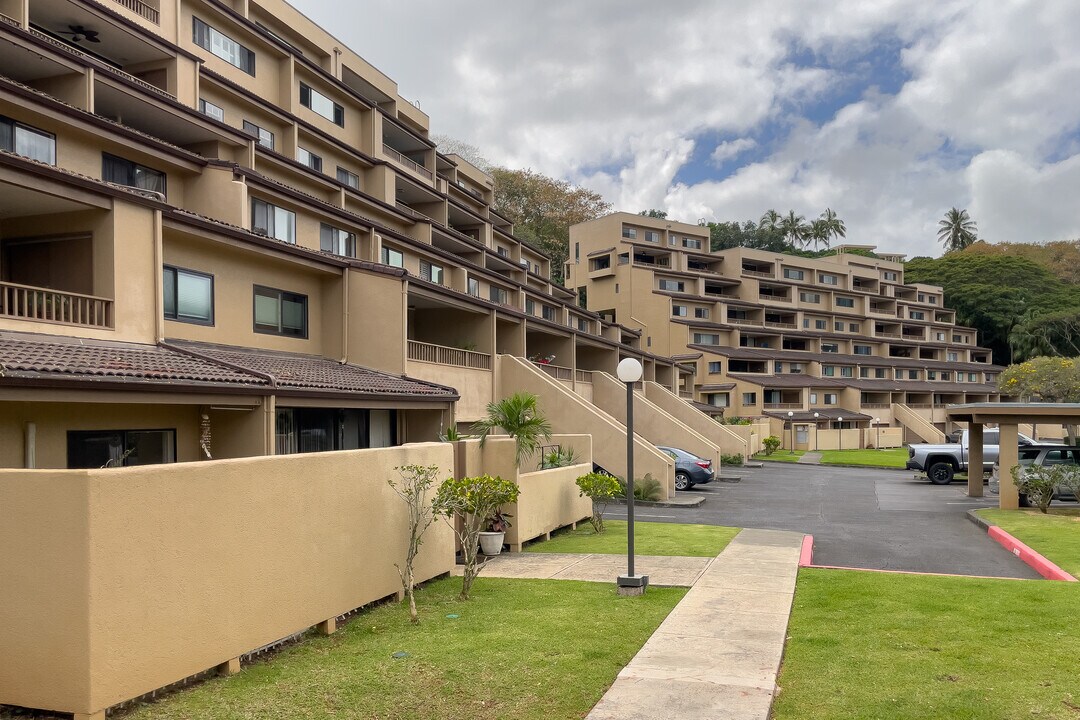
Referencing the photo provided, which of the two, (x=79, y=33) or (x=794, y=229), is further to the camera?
(x=794, y=229)

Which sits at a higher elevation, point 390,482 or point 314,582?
point 390,482

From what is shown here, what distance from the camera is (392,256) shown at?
31266 mm

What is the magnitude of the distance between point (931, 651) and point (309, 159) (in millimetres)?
32060

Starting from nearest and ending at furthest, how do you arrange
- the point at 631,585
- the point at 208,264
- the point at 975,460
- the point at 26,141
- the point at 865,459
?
1. the point at 631,585
2. the point at 26,141
3. the point at 208,264
4. the point at 975,460
5. the point at 865,459

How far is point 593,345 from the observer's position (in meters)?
40.0

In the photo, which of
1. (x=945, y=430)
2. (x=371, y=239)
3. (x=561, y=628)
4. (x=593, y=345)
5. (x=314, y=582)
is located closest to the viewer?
(x=314, y=582)

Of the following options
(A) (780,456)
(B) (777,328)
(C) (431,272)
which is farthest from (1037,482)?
(B) (777,328)

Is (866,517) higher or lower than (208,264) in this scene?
lower

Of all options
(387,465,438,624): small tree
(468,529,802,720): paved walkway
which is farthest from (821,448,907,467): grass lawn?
(387,465,438,624): small tree

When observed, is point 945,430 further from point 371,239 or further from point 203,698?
point 203,698

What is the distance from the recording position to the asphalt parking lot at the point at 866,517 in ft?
50.3

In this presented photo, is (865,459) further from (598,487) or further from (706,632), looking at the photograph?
(706,632)

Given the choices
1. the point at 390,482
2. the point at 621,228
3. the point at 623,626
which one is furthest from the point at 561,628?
the point at 621,228

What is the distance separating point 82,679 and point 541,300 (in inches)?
1563
